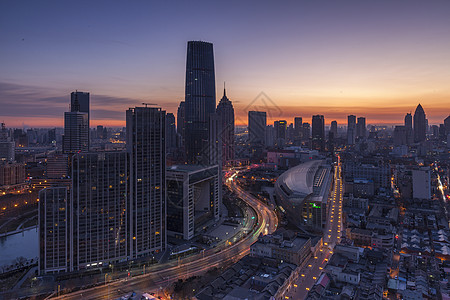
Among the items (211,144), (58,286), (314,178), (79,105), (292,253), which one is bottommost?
(58,286)

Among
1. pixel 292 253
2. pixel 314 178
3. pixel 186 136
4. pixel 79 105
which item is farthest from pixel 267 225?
pixel 79 105

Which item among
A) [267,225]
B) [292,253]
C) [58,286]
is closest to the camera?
[58,286]

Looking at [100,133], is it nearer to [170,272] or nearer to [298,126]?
[298,126]

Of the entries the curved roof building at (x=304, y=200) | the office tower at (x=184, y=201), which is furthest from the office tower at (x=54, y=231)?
the curved roof building at (x=304, y=200)

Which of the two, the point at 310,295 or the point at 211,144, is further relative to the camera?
the point at 211,144

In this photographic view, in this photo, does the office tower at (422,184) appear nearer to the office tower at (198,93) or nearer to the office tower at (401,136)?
the office tower at (198,93)

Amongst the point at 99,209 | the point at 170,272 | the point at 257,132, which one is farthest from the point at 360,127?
the point at 99,209

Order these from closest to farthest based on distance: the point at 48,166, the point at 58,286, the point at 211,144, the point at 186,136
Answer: the point at 58,286
the point at 211,144
the point at 48,166
the point at 186,136

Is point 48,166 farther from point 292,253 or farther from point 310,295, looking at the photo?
point 310,295

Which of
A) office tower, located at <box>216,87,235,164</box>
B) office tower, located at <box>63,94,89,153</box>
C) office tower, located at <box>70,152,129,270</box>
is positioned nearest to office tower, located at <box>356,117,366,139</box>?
office tower, located at <box>216,87,235,164</box>
